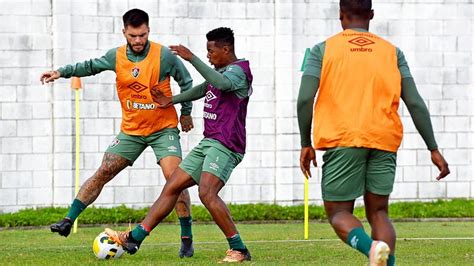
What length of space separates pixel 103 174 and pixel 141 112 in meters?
0.72

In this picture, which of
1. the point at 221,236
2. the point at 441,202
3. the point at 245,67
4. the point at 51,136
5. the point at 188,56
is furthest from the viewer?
the point at 441,202

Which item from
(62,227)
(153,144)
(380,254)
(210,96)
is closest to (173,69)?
(153,144)

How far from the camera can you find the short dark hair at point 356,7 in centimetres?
861

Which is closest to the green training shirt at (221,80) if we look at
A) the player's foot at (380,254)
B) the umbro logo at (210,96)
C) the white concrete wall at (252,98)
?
the umbro logo at (210,96)

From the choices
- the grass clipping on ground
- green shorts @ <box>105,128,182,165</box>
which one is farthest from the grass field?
green shorts @ <box>105,128,182,165</box>

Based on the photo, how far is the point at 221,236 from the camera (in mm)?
16281

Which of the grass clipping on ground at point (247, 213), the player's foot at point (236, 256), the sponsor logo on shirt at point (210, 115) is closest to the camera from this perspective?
Answer: the player's foot at point (236, 256)

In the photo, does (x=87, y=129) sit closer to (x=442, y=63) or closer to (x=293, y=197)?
(x=293, y=197)

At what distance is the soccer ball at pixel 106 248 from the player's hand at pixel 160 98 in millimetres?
1390

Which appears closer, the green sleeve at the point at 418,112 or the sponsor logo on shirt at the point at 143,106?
the green sleeve at the point at 418,112

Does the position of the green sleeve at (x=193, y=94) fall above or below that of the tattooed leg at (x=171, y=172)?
above

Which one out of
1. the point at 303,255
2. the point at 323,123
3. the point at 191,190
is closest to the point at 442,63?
the point at 191,190

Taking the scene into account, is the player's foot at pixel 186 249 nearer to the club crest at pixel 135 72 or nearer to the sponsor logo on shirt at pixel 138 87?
the sponsor logo on shirt at pixel 138 87

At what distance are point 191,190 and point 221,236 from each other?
373cm
